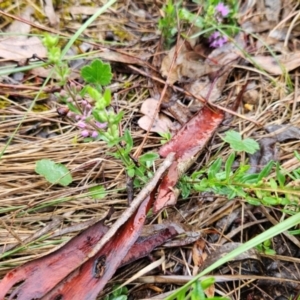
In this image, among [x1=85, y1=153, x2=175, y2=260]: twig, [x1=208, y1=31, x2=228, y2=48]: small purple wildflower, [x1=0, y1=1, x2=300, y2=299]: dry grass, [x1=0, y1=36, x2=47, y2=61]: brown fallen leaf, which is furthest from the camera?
[x1=208, y1=31, x2=228, y2=48]: small purple wildflower

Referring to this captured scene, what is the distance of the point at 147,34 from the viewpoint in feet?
Result: 6.33

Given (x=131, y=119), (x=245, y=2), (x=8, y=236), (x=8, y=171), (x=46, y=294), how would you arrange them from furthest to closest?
(x=245, y=2) → (x=131, y=119) → (x=8, y=171) → (x=8, y=236) → (x=46, y=294)

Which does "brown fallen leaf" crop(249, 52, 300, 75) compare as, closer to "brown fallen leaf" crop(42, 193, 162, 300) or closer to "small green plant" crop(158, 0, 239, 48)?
"small green plant" crop(158, 0, 239, 48)

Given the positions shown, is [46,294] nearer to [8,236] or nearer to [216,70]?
[8,236]

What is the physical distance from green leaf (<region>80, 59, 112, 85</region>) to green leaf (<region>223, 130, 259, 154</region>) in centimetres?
43

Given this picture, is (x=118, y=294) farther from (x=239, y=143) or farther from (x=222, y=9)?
(x=222, y=9)

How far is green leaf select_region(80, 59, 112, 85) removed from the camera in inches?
57.3

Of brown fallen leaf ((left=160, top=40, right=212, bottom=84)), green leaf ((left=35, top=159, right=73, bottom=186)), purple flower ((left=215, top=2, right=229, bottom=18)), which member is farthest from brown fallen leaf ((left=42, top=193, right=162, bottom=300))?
purple flower ((left=215, top=2, right=229, bottom=18))

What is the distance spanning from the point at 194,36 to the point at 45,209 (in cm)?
87

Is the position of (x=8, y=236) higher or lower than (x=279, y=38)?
lower

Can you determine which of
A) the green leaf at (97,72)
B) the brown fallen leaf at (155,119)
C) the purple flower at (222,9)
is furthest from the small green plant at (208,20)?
the green leaf at (97,72)

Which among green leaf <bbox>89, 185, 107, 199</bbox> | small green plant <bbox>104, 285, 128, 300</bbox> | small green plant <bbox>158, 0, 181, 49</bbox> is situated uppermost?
small green plant <bbox>158, 0, 181, 49</bbox>

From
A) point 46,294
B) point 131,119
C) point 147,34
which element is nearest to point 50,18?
point 147,34

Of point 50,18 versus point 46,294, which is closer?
point 46,294
